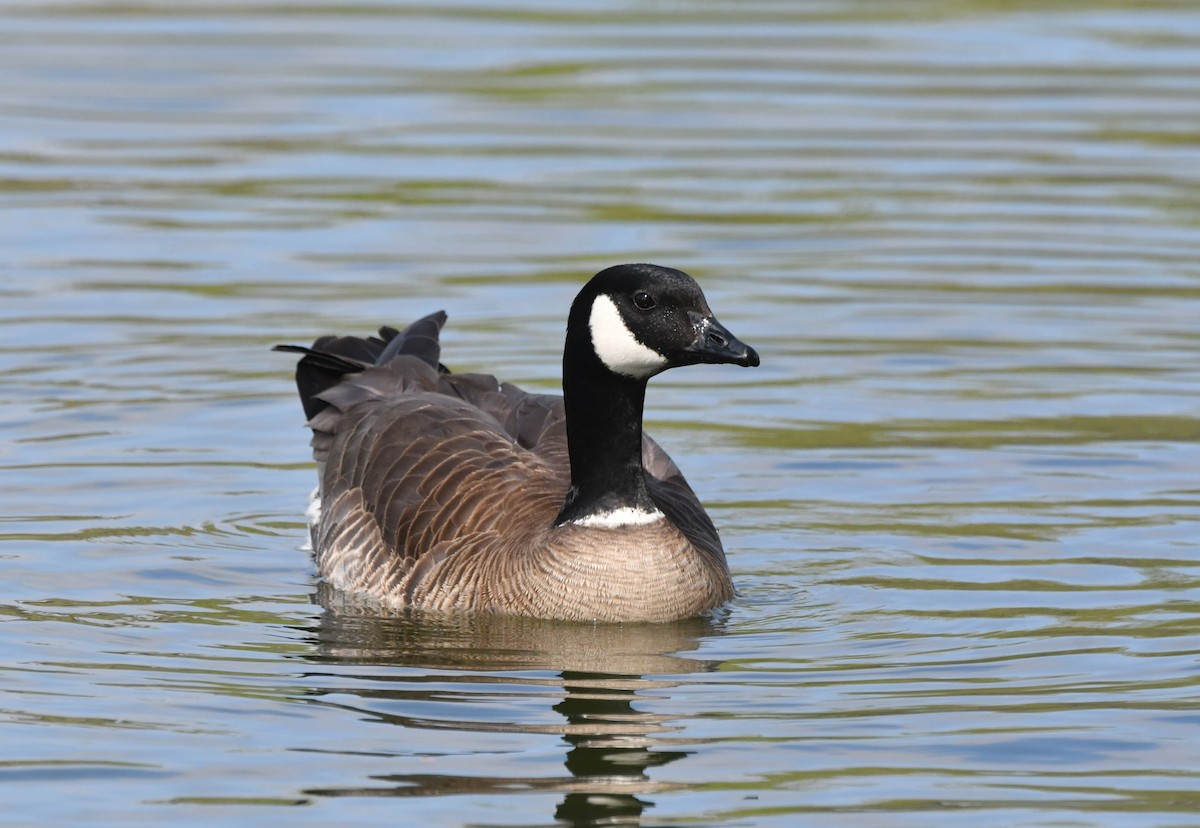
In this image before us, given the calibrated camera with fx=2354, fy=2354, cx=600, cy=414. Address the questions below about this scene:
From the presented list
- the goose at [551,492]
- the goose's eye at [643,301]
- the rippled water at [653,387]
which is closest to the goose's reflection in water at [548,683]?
A: the rippled water at [653,387]

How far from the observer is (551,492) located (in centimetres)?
1191

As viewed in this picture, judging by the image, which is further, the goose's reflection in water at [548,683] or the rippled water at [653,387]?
the rippled water at [653,387]

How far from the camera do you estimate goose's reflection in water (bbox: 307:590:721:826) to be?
339 inches

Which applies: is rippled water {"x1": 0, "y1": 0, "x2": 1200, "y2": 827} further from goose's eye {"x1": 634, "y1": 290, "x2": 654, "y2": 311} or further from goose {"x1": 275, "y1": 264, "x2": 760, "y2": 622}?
goose's eye {"x1": 634, "y1": 290, "x2": 654, "y2": 311}

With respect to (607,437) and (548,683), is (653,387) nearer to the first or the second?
(607,437)

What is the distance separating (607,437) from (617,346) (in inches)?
18.4

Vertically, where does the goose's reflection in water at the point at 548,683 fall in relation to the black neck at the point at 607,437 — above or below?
below

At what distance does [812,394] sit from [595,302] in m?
4.65

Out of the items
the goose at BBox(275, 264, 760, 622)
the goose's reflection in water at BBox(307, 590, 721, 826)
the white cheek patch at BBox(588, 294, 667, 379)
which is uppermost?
the white cheek patch at BBox(588, 294, 667, 379)

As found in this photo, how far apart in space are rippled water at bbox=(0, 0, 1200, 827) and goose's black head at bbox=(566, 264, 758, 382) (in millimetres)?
1298

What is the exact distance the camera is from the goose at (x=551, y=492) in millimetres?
10961

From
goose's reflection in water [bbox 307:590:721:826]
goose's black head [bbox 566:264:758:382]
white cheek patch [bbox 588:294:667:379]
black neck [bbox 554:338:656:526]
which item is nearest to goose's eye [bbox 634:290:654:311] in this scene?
goose's black head [bbox 566:264:758:382]

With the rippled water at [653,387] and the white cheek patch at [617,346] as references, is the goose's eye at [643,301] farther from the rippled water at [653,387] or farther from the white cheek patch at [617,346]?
the rippled water at [653,387]

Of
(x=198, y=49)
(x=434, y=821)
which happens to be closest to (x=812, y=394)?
(x=434, y=821)
